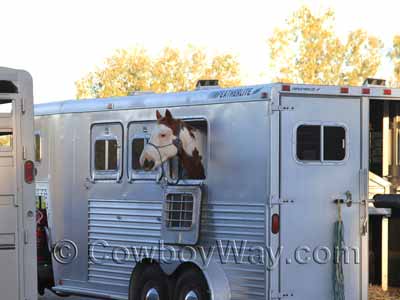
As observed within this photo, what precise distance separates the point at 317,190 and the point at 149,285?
2.39 metres

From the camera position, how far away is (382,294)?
1036cm

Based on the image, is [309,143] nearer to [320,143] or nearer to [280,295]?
[320,143]

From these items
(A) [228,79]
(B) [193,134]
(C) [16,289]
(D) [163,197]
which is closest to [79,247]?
(D) [163,197]

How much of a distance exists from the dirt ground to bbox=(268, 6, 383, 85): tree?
25014mm

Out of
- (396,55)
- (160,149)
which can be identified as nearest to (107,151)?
(160,149)

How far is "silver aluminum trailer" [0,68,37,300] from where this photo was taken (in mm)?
8180

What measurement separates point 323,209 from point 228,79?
105 feet

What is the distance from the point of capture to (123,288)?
428 inches

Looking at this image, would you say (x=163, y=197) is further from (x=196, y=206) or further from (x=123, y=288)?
(x=123, y=288)

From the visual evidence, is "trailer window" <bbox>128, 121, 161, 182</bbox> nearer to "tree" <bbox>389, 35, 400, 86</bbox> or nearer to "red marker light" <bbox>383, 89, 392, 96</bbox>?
"red marker light" <bbox>383, 89, 392, 96</bbox>

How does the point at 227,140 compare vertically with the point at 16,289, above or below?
above

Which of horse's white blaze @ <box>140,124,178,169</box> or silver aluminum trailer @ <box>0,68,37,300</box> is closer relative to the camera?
silver aluminum trailer @ <box>0,68,37,300</box>

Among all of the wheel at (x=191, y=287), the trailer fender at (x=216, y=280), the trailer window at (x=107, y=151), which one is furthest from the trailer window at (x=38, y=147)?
the trailer fender at (x=216, y=280)

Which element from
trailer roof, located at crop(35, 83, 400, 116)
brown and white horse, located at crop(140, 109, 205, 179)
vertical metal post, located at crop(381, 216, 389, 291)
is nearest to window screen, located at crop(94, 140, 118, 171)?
trailer roof, located at crop(35, 83, 400, 116)
